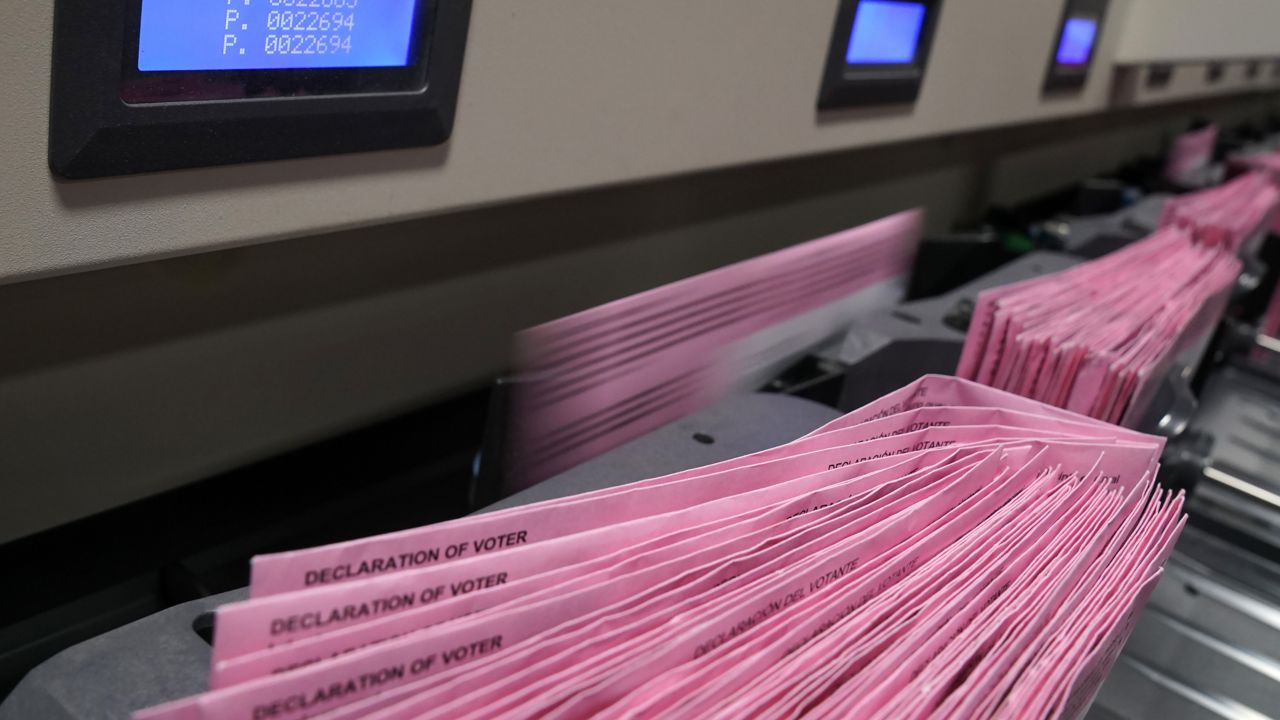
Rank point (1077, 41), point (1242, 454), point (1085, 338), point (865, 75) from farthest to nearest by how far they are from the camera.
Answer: point (1077, 41), point (1242, 454), point (865, 75), point (1085, 338)

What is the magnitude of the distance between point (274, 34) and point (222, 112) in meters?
0.07

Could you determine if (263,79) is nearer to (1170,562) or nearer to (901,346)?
(901,346)

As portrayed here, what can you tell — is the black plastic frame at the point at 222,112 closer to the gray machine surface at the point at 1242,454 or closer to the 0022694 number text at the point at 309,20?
the 0022694 number text at the point at 309,20

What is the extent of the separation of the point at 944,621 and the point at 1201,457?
1.69 ft

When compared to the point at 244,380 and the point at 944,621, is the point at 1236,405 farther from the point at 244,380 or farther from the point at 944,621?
the point at 244,380

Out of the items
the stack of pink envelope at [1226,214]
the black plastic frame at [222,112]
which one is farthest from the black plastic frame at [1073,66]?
the black plastic frame at [222,112]

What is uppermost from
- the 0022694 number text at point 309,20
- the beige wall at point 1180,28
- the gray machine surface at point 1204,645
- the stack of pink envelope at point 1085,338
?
the beige wall at point 1180,28

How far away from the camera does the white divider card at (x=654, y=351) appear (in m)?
0.85

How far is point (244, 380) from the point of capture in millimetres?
1224

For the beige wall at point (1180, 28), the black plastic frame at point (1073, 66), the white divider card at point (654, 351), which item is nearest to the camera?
the white divider card at point (654, 351)

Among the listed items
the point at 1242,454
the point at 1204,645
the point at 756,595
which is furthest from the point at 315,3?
the point at 1242,454

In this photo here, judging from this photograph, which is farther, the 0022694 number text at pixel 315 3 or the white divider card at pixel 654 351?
the white divider card at pixel 654 351

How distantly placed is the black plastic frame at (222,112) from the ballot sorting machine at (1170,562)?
30 centimetres

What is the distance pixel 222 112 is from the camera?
71 centimetres
